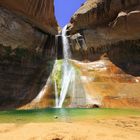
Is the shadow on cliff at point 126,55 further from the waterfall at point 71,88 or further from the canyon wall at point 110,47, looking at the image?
the waterfall at point 71,88

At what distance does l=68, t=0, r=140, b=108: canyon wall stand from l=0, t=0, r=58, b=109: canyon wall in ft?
14.4

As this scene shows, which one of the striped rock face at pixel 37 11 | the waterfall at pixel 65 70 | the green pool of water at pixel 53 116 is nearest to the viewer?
the green pool of water at pixel 53 116

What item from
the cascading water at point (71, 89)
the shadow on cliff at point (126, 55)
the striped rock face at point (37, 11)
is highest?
the striped rock face at point (37, 11)

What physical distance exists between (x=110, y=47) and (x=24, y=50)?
11281mm

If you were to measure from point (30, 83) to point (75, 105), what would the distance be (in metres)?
6.80

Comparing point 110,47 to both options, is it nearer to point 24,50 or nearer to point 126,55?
point 126,55

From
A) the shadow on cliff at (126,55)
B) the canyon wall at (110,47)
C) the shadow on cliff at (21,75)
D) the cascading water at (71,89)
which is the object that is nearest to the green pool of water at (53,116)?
the canyon wall at (110,47)

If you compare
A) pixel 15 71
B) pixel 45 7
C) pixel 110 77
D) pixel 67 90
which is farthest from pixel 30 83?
pixel 45 7

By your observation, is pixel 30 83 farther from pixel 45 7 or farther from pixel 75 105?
pixel 45 7

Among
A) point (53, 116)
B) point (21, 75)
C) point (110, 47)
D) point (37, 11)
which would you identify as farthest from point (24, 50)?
point (53, 116)

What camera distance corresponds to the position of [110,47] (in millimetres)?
38656

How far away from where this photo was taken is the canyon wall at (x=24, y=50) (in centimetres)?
3136

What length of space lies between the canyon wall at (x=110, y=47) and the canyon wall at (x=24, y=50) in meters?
4.40

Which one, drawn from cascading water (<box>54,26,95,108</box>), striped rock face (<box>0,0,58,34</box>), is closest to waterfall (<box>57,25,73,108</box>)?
cascading water (<box>54,26,95,108</box>)
